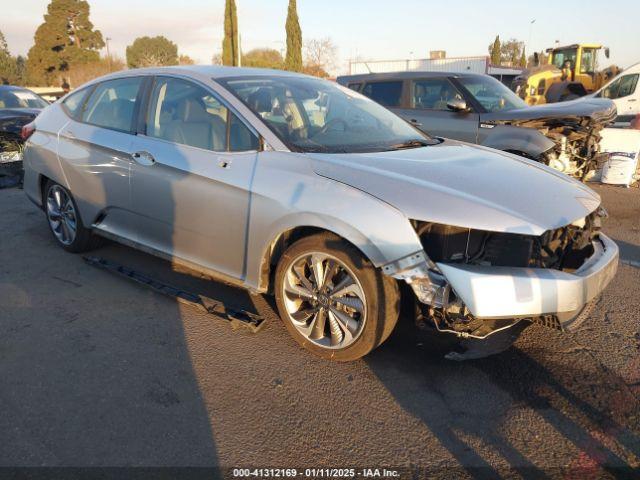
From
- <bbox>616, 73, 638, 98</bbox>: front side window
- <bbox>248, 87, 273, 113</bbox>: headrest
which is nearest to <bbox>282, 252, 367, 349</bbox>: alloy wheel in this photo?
<bbox>248, 87, 273, 113</bbox>: headrest

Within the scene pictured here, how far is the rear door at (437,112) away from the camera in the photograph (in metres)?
7.31

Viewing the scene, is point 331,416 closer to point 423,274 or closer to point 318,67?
point 423,274

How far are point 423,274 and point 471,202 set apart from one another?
0.46m

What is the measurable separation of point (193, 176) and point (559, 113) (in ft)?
17.3

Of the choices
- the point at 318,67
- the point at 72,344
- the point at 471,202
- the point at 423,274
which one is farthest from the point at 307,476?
the point at 318,67

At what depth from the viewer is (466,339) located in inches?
127

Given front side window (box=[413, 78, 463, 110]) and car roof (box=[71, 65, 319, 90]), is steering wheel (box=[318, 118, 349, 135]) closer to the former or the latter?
car roof (box=[71, 65, 319, 90])

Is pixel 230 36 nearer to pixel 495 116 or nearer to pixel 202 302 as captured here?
pixel 495 116

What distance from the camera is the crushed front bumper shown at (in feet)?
8.70

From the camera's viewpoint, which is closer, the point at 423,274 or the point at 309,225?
the point at 423,274

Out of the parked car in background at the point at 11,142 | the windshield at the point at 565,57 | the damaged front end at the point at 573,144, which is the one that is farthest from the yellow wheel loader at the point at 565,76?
the parked car in background at the point at 11,142

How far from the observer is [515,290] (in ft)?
8.79

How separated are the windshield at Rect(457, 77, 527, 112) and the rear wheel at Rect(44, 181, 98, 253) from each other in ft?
17.7

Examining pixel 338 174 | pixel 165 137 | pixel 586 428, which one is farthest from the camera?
pixel 165 137
